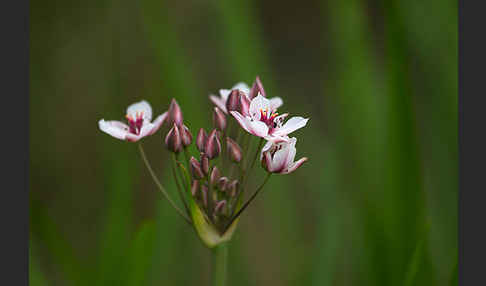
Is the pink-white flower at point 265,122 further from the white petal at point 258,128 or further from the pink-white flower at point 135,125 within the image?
the pink-white flower at point 135,125

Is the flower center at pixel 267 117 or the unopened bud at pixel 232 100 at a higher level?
the unopened bud at pixel 232 100

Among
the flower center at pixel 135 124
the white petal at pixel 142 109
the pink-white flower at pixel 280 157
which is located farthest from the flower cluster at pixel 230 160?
the white petal at pixel 142 109

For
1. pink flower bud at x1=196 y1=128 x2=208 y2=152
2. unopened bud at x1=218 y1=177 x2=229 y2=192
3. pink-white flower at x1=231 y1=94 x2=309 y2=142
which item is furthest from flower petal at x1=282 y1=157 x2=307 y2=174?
pink flower bud at x1=196 y1=128 x2=208 y2=152

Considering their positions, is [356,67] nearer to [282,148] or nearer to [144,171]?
[282,148]

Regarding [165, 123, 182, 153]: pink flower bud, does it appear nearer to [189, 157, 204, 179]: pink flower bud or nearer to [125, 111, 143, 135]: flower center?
[189, 157, 204, 179]: pink flower bud

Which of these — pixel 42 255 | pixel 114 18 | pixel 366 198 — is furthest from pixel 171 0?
pixel 366 198

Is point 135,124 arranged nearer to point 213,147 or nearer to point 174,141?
point 174,141
